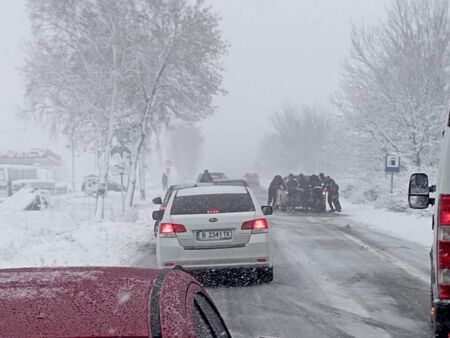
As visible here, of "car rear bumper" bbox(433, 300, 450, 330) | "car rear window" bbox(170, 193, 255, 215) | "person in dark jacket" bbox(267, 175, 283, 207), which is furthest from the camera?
"person in dark jacket" bbox(267, 175, 283, 207)

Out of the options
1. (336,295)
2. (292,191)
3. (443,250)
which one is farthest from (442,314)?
(292,191)

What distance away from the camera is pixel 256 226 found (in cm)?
877

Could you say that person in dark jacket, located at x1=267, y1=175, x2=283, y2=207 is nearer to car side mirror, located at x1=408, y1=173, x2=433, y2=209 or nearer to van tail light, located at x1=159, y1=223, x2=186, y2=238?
van tail light, located at x1=159, y1=223, x2=186, y2=238

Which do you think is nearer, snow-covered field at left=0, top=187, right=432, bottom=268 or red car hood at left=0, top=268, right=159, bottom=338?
red car hood at left=0, top=268, right=159, bottom=338

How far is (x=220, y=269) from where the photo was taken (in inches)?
342

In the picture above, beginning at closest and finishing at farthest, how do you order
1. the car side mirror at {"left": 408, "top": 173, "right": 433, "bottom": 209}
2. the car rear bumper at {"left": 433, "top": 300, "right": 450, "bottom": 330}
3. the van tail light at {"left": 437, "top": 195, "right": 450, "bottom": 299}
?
the van tail light at {"left": 437, "top": 195, "right": 450, "bottom": 299} < the car rear bumper at {"left": 433, "top": 300, "right": 450, "bottom": 330} < the car side mirror at {"left": 408, "top": 173, "right": 433, "bottom": 209}

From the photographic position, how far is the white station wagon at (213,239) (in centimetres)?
855

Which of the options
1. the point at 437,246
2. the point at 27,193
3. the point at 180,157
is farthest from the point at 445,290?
the point at 180,157

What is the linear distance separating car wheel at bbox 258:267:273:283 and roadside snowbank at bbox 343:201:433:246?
22.8 ft

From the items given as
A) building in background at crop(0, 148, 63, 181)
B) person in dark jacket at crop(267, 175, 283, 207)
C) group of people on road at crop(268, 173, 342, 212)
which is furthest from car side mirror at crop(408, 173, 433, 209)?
building in background at crop(0, 148, 63, 181)

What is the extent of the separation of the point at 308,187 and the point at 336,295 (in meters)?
20.2

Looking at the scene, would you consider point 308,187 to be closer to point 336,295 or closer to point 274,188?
point 274,188

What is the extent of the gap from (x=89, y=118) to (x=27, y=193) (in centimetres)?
797

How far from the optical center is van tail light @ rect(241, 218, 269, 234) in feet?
28.6
